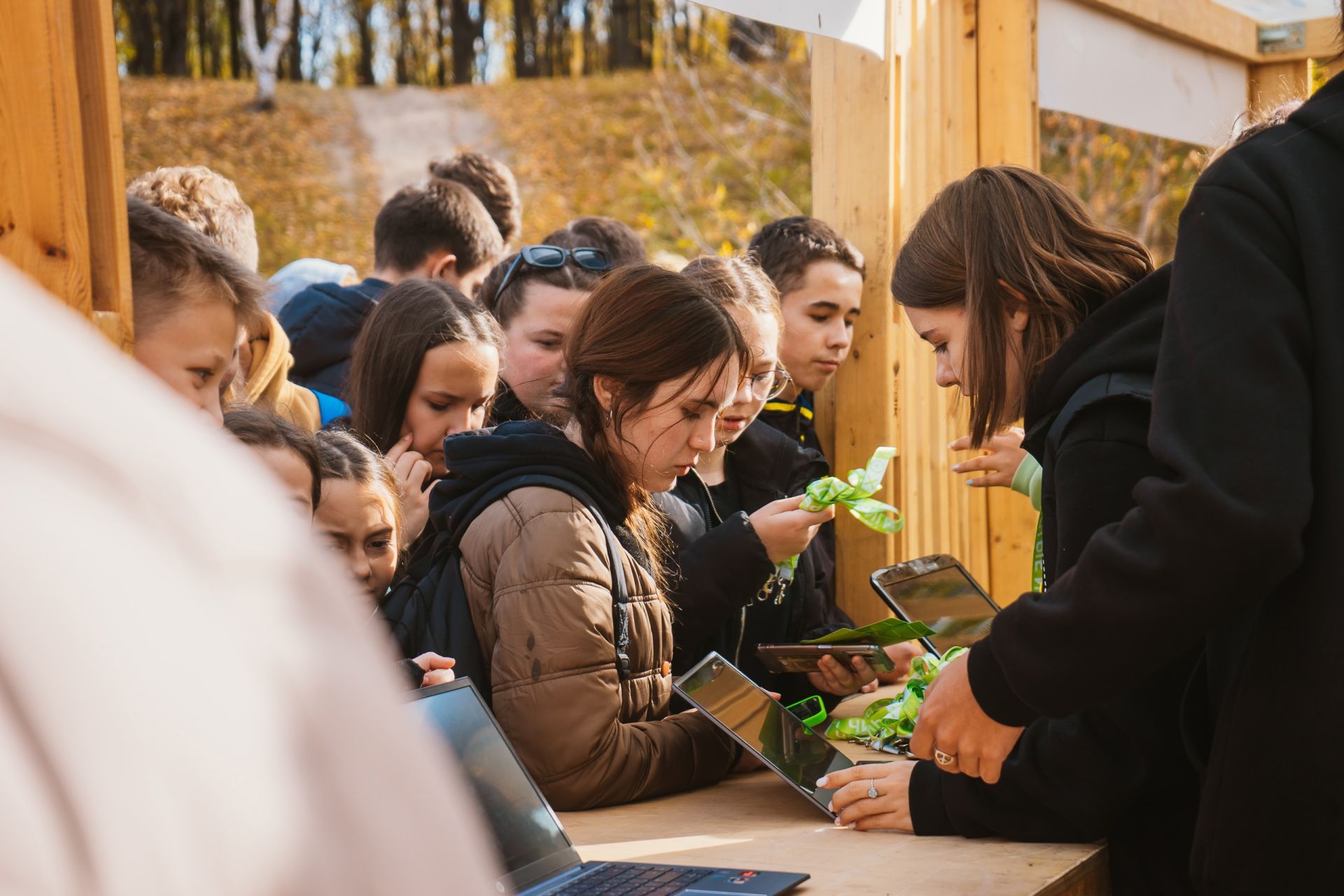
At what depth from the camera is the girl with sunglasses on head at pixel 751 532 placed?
261 centimetres

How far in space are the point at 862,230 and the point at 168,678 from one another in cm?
377

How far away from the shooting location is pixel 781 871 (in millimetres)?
1768

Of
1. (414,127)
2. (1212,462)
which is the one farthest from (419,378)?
(414,127)

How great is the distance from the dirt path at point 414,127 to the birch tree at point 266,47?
1169 mm

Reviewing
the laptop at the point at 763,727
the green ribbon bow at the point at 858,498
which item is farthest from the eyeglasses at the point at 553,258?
the laptop at the point at 763,727

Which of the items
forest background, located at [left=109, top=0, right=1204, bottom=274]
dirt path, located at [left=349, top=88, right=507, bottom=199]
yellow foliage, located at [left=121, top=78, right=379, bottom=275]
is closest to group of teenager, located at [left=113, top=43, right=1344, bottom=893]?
forest background, located at [left=109, top=0, right=1204, bottom=274]

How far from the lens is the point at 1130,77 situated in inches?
186

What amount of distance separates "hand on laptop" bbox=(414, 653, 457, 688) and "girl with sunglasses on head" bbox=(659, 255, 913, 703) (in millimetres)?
667

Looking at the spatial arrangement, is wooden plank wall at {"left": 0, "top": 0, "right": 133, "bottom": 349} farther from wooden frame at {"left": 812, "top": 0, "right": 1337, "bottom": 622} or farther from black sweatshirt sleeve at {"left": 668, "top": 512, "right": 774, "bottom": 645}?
wooden frame at {"left": 812, "top": 0, "right": 1337, "bottom": 622}

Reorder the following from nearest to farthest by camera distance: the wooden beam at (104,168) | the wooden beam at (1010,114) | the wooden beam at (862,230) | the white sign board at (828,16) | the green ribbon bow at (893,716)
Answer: the wooden beam at (104,168) → the green ribbon bow at (893,716) → the white sign board at (828,16) → the wooden beam at (862,230) → the wooden beam at (1010,114)

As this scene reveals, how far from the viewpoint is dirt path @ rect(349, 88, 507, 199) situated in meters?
17.5

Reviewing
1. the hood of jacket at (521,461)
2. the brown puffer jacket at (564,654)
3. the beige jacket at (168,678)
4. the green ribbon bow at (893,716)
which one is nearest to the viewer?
the beige jacket at (168,678)

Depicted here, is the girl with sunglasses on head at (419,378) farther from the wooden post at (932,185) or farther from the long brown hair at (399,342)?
the wooden post at (932,185)

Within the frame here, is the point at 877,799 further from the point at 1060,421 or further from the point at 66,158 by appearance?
the point at 66,158
